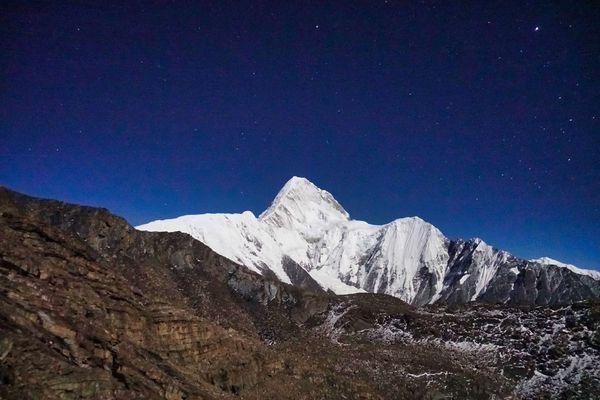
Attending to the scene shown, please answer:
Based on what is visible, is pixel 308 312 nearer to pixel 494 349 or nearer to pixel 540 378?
pixel 494 349

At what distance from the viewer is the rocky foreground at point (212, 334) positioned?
3469cm

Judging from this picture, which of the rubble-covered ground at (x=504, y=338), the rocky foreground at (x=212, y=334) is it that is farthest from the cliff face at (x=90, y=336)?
the rubble-covered ground at (x=504, y=338)

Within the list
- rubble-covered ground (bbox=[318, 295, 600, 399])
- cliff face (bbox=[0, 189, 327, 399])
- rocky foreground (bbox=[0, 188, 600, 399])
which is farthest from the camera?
rubble-covered ground (bbox=[318, 295, 600, 399])

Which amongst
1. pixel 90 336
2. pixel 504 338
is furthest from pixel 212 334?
pixel 504 338

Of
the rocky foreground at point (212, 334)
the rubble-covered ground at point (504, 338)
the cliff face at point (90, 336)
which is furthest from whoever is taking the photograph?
the rubble-covered ground at point (504, 338)

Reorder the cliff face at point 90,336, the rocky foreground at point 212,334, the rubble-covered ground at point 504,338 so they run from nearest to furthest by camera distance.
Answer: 1. the cliff face at point 90,336
2. the rocky foreground at point 212,334
3. the rubble-covered ground at point 504,338

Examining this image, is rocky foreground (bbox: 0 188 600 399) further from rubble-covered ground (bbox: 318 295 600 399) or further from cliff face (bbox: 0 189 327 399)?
rubble-covered ground (bbox: 318 295 600 399)

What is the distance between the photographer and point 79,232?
153250mm

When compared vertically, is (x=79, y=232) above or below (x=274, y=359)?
above

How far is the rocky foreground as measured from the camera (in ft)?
114

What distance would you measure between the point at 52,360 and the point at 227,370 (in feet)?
118

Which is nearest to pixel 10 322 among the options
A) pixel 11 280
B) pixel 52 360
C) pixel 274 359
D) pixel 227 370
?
pixel 52 360

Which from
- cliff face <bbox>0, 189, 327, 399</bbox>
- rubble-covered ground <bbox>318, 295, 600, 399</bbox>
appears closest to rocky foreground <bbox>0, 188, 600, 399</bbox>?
cliff face <bbox>0, 189, 327, 399</bbox>

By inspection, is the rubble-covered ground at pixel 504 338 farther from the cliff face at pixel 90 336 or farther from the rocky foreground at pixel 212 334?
the cliff face at pixel 90 336
